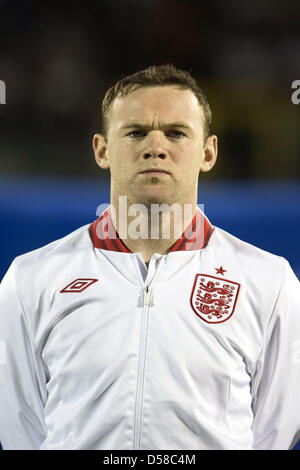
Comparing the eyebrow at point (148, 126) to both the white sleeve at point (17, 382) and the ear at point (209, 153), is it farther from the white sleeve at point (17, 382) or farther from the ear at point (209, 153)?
the white sleeve at point (17, 382)

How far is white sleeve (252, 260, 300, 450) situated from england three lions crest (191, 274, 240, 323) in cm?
10

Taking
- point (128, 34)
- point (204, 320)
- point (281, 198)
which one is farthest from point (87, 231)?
point (128, 34)

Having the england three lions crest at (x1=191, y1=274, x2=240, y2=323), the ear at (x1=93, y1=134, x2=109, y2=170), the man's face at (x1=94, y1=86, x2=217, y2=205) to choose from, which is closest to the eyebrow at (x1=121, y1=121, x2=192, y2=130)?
the man's face at (x1=94, y1=86, x2=217, y2=205)

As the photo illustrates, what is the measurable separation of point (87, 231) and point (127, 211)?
127mm

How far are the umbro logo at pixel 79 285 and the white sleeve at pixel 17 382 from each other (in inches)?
4.6

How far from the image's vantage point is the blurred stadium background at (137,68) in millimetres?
2328

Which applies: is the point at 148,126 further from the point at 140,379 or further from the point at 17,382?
the point at 17,382

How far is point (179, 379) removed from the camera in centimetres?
129

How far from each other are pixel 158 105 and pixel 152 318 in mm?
423

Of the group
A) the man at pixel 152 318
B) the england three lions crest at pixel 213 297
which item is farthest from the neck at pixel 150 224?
the england three lions crest at pixel 213 297

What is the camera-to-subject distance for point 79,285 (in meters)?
1.37

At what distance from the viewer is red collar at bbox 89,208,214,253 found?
1.40 metres

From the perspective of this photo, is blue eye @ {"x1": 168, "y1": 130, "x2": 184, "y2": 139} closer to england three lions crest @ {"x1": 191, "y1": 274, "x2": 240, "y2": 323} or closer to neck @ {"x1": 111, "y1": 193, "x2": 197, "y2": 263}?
neck @ {"x1": 111, "y1": 193, "x2": 197, "y2": 263}

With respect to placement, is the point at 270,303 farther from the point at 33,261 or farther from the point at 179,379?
the point at 33,261
